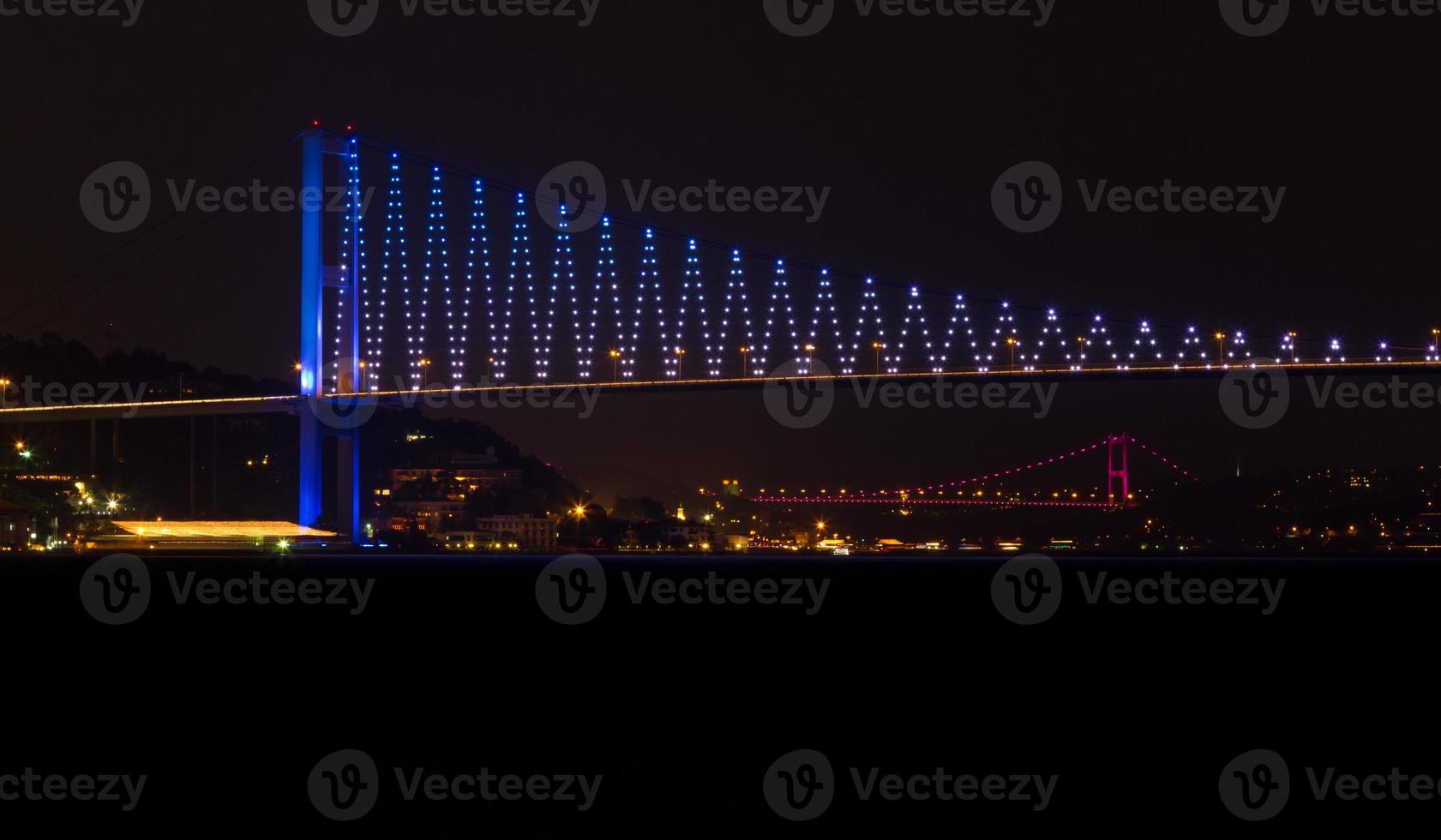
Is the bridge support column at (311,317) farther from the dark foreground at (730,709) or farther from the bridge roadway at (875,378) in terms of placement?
the dark foreground at (730,709)

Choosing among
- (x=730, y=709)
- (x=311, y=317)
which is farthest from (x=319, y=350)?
(x=730, y=709)

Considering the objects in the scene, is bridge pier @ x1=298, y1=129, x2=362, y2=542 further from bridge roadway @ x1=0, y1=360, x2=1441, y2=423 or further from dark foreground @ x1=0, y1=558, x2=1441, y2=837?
dark foreground @ x1=0, y1=558, x2=1441, y2=837

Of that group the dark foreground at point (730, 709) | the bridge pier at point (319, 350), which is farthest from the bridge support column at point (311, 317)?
the dark foreground at point (730, 709)

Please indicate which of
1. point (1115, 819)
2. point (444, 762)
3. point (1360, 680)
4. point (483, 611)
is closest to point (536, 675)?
point (444, 762)

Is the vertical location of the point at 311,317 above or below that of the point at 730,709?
above

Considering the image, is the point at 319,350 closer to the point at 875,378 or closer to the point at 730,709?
the point at 875,378

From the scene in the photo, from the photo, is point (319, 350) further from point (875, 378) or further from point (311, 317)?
point (875, 378)

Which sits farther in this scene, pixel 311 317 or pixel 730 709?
pixel 311 317

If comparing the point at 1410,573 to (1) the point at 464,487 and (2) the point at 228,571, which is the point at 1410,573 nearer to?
(2) the point at 228,571

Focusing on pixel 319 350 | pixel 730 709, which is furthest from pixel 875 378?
pixel 730 709
